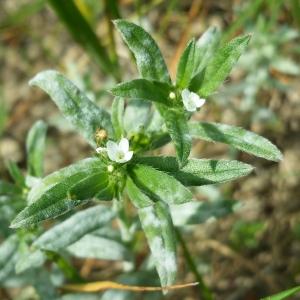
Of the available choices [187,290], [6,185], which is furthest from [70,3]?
[187,290]

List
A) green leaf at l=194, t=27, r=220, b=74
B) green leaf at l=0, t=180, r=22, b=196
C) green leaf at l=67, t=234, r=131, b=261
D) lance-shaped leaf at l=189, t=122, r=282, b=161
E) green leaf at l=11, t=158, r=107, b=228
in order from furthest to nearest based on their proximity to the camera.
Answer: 1. green leaf at l=67, t=234, r=131, b=261
2. green leaf at l=0, t=180, r=22, b=196
3. green leaf at l=194, t=27, r=220, b=74
4. lance-shaped leaf at l=189, t=122, r=282, b=161
5. green leaf at l=11, t=158, r=107, b=228

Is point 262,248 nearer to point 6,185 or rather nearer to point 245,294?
point 245,294

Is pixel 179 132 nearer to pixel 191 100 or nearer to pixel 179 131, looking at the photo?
pixel 179 131

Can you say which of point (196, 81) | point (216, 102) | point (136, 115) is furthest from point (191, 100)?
point (216, 102)

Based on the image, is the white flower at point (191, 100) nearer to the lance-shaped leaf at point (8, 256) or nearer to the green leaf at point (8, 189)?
the green leaf at point (8, 189)

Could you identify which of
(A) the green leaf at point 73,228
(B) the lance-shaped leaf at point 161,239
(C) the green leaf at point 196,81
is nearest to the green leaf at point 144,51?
(C) the green leaf at point 196,81

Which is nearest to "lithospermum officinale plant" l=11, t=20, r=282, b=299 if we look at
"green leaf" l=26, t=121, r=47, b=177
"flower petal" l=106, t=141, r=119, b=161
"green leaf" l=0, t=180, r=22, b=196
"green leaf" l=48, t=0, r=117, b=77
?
"flower petal" l=106, t=141, r=119, b=161

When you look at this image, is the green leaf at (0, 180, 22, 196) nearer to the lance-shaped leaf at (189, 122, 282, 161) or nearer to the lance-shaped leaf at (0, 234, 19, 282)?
the lance-shaped leaf at (0, 234, 19, 282)
